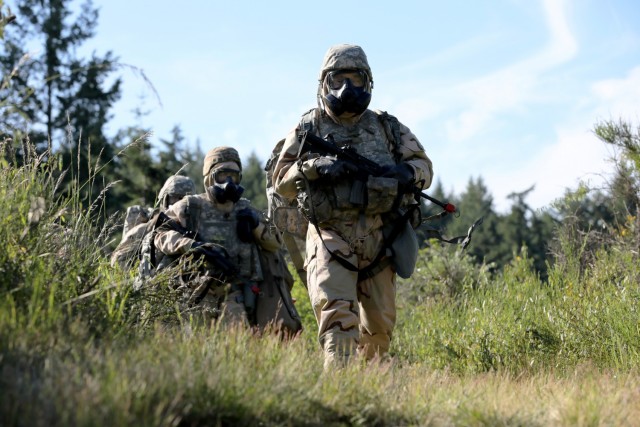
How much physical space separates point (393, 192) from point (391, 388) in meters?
2.16

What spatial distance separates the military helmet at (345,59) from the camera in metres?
7.50

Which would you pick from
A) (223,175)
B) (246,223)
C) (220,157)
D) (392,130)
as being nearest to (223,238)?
(246,223)

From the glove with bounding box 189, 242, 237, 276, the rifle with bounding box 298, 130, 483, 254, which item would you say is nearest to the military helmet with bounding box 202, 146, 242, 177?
the glove with bounding box 189, 242, 237, 276

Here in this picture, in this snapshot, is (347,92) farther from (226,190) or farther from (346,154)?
(226,190)

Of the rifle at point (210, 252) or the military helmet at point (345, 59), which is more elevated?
the military helmet at point (345, 59)

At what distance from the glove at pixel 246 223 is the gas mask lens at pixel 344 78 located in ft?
9.42

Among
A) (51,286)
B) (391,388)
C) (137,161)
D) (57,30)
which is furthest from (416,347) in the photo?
(57,30)

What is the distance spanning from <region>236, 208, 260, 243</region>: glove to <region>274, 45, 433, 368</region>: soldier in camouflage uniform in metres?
2.55

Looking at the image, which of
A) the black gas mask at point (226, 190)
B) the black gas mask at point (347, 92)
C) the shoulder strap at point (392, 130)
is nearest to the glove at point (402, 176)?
the shoulder strap at point (392, 130)

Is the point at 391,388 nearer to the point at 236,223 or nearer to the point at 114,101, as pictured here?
the point at 236,223

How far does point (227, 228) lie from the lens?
10148 millimetres

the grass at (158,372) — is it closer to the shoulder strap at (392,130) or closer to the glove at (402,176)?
the glove at (402,176)

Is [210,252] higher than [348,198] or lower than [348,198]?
lower

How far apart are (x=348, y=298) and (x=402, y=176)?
98cm
